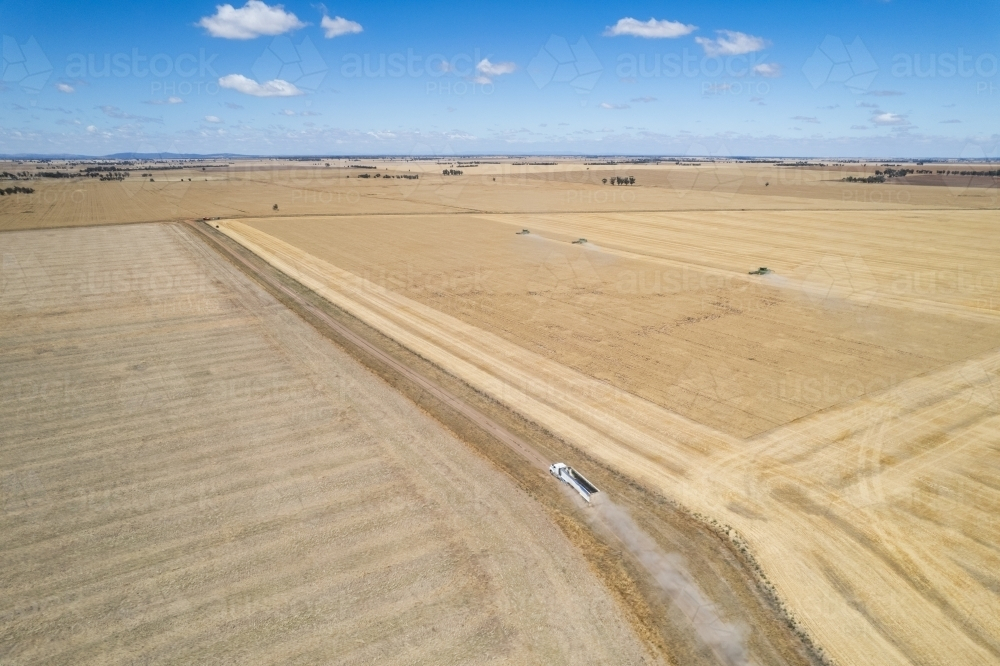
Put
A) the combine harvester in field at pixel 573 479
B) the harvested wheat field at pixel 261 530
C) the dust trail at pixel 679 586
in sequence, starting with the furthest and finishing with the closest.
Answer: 1. the combine harvester in field at pixel 573 479
2. the harvested wheat field at pixel 261 530
3. the dust trail at pixel 679 586

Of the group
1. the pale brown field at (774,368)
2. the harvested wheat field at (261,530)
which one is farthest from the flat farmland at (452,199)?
the harvested wheat field at (261,530)

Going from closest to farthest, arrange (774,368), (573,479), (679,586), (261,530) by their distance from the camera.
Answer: (679,586), (261,530), (573,479), (774,368)

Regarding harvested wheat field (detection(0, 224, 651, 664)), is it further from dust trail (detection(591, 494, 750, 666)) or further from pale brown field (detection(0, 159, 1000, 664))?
pale brown field (detection(0, 159, 1000, 664))

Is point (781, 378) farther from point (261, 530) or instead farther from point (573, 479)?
point (261, 530)

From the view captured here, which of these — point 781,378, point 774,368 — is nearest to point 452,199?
point 774,368

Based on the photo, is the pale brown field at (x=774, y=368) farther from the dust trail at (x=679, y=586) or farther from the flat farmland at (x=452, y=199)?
the flat farmland at (x=452, y=199)
